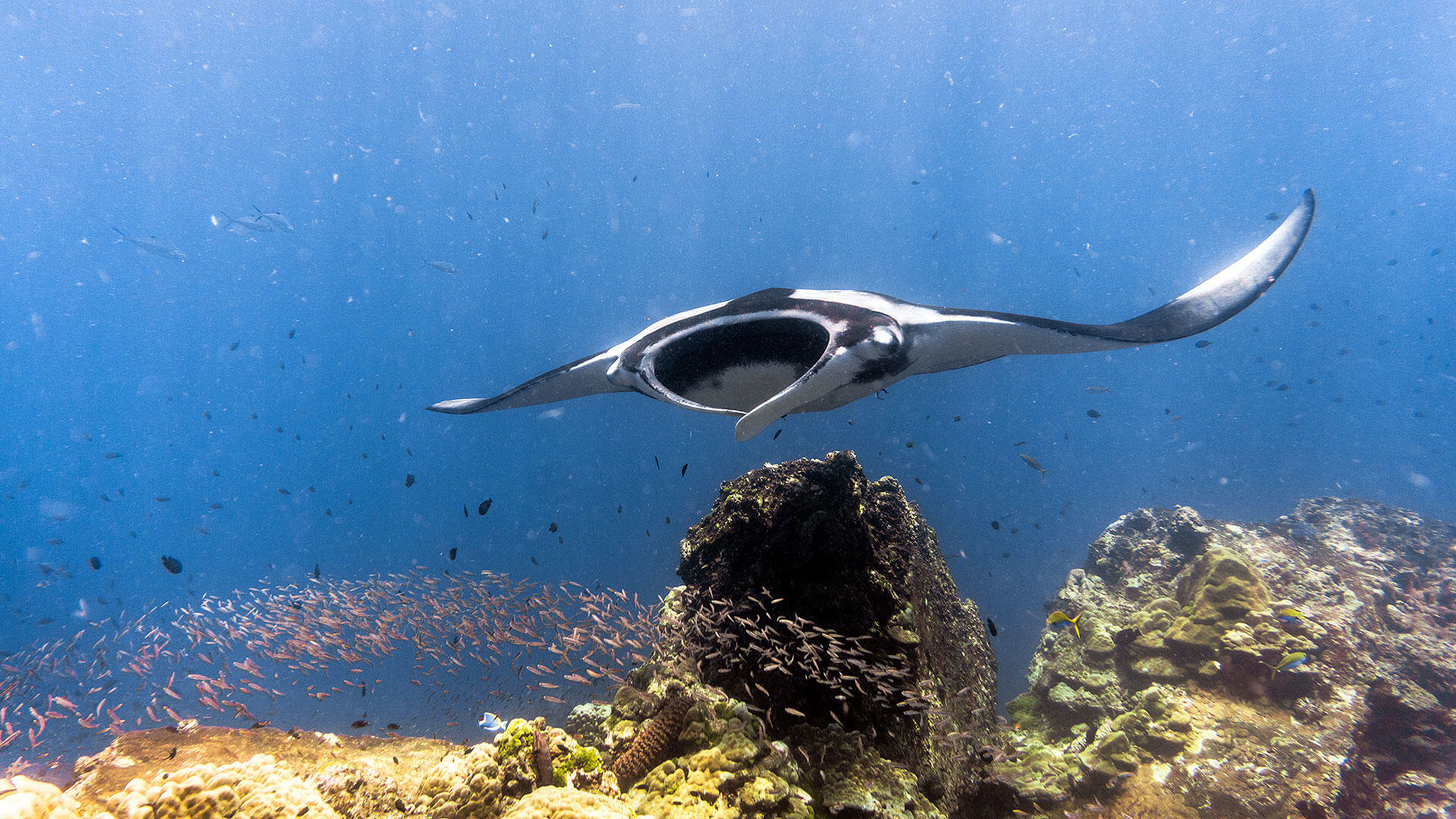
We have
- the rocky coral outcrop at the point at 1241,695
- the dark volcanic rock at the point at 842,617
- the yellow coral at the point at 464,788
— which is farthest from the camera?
the rocky coral outcrop at the point at 1241,695

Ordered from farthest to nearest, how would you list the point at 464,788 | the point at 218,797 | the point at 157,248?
1. the point at 157,248
2. the point at 464,788
3. the point at 218,797

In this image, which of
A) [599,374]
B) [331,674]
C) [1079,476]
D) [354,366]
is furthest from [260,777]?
[1079,476]

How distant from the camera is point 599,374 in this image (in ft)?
13.5

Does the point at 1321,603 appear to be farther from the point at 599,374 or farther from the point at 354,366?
the point at 354,366

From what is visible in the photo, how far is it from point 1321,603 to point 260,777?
1270 cm

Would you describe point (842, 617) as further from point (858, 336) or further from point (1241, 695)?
point (1241, 695)

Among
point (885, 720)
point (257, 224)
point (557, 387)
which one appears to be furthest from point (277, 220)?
point (885, 720)

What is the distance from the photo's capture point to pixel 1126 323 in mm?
3273

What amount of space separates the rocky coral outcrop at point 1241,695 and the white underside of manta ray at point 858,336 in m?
3.42

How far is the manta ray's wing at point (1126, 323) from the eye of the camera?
3.01 m

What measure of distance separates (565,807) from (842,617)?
1.86m

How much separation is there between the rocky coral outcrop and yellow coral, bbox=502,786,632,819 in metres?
3.60

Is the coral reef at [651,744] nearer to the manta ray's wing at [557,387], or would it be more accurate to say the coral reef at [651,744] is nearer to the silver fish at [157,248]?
the manta ray's wing at [557,387]

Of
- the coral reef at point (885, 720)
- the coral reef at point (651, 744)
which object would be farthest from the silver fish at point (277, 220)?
the coral reef at point (651, 744)
